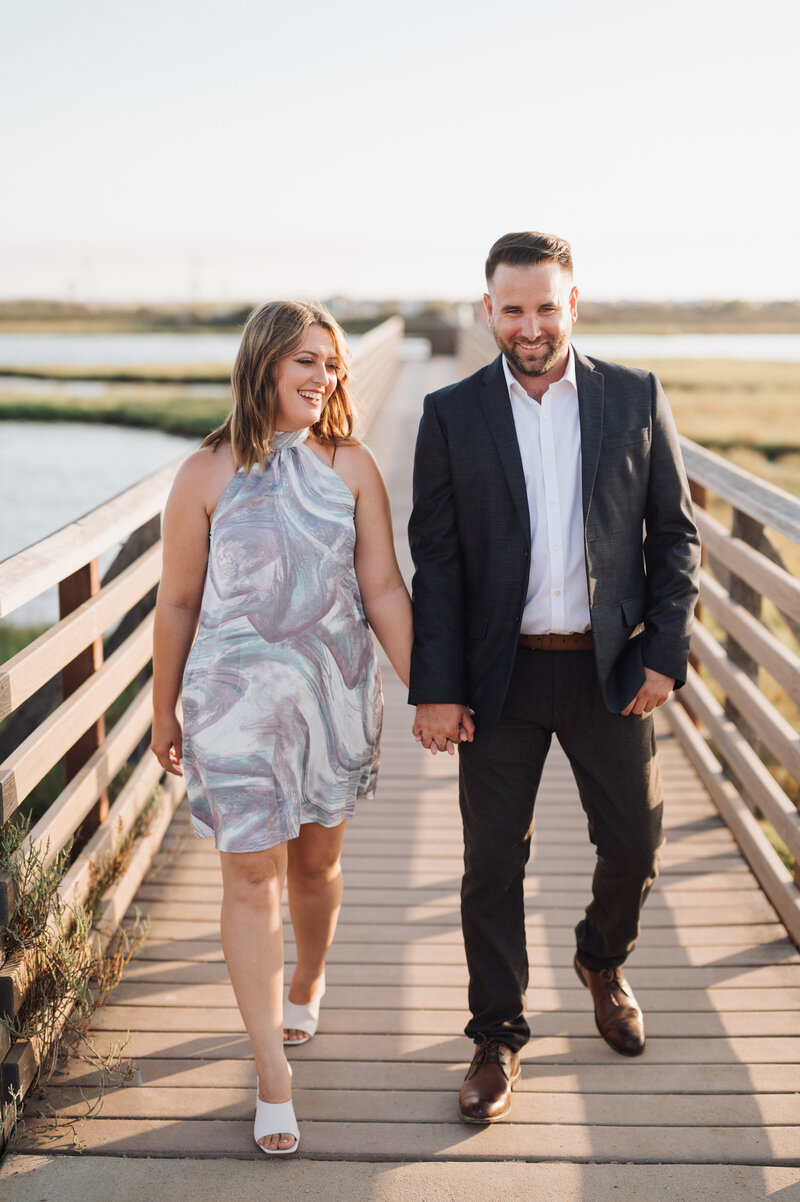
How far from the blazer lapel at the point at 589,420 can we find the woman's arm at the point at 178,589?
2.47 feet

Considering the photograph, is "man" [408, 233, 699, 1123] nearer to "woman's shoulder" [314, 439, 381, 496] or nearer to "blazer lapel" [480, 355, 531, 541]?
"blazer lapel" [480, 355, 531, 541]

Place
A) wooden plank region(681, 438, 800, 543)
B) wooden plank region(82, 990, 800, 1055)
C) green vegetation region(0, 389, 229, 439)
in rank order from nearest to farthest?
1. wooden plank region(82, 990, 800, 1055)
2. wooden plank region(681, 438, 800, 543)
3. green vegetation region(0, 389, 229, 439)

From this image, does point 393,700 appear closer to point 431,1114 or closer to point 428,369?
point 431,1114

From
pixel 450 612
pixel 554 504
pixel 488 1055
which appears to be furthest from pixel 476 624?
pixel 488 1055

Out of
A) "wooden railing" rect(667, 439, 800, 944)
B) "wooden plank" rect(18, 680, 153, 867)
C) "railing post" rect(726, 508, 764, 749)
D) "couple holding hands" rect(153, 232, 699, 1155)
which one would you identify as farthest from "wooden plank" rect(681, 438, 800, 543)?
"wooden plank" rect(18, 680, 153, 867)

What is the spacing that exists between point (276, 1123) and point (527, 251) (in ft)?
5.89

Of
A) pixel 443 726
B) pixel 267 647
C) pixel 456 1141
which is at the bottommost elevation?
pixel 456 1141

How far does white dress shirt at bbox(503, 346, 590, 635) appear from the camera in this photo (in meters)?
2.38

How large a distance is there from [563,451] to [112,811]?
5.85 ft

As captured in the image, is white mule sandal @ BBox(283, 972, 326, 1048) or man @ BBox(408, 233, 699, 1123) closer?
man @ BBox(408, 233, 699, 1123)

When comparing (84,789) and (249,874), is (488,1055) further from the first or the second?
(84,789)

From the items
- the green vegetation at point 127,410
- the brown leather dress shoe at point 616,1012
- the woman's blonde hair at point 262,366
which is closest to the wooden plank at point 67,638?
the woman's blonde hair at point 262,366

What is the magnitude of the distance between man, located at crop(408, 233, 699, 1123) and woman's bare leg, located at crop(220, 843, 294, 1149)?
405 mm

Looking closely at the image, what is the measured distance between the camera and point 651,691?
95.1 inches
